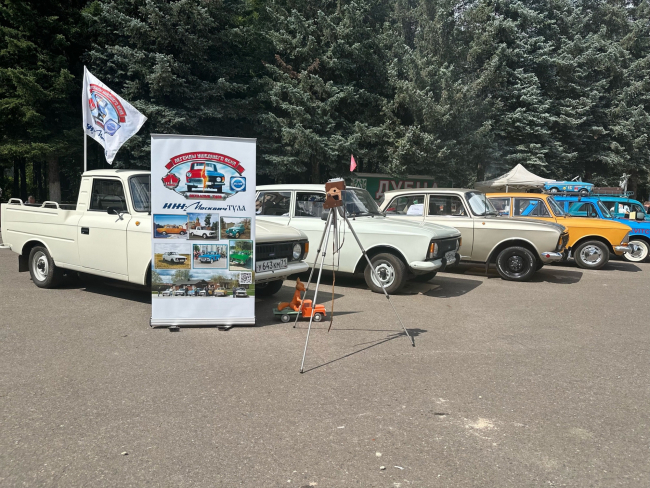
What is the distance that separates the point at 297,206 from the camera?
977cm

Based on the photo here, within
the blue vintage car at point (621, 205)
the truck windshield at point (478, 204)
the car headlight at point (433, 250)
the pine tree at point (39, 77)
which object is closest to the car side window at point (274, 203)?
the car headlight at point (433, 250)

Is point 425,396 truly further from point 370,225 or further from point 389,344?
point 370,225

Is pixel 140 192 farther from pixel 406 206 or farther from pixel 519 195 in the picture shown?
pixel 519 195

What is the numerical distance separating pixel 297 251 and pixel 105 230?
8.89 ft

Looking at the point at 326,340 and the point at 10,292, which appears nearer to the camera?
the point at 326,340

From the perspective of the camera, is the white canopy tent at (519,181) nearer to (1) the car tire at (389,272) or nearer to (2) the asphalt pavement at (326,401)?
(1) the car tire at (389,272)

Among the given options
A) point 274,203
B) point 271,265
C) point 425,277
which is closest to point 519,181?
point 425,277

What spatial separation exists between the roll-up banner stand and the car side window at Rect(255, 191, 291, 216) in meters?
3.49

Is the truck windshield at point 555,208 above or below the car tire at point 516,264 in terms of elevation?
above

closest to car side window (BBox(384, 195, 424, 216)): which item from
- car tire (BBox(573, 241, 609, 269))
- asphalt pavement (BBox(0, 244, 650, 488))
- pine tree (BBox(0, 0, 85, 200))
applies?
asphalt pavement (BBox(0, 244, 650, 488))

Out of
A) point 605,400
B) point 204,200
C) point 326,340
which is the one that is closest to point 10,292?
point 204,200

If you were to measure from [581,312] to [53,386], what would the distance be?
6969mm

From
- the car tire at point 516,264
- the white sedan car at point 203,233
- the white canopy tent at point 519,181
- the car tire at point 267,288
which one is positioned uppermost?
the white canopy tent at point 519,181

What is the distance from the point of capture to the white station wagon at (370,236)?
8797 mm
